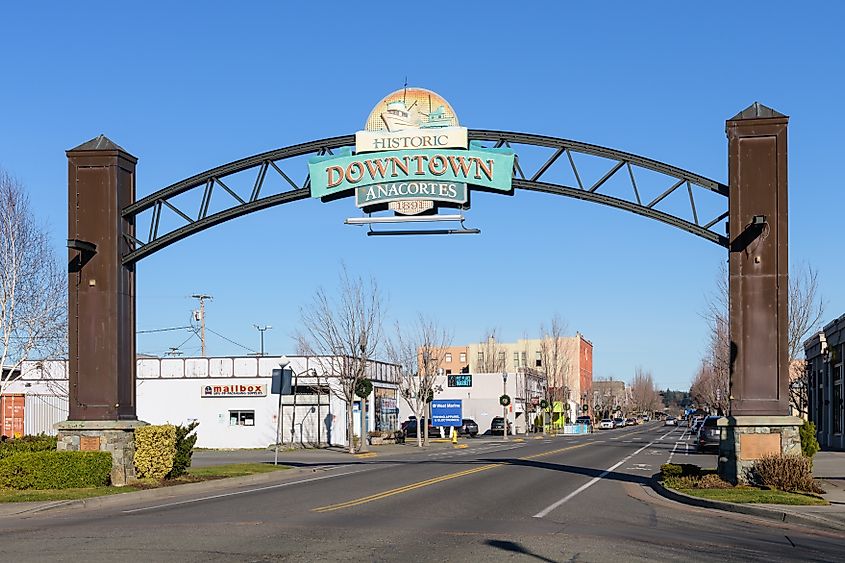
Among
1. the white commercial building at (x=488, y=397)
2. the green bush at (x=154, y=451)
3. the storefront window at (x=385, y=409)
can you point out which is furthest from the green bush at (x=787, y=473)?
the white commercial building at (x=488, y=397)

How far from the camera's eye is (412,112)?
24781mm

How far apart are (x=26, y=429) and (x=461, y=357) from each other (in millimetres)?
103443

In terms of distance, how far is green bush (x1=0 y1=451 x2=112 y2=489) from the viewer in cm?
2202

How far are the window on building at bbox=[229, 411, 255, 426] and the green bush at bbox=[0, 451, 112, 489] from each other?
3294 centimetres

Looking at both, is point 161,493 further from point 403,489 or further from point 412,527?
point 412,527

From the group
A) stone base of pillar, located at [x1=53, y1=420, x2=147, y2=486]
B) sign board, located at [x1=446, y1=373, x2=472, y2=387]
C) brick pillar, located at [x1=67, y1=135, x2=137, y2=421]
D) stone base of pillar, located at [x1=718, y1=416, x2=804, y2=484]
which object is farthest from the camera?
sign board, located at [x1=446, y1=373, x2=472, y2=387]

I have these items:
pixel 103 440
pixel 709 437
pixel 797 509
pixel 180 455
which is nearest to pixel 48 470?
pixel 103 440

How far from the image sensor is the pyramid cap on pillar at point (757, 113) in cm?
2195

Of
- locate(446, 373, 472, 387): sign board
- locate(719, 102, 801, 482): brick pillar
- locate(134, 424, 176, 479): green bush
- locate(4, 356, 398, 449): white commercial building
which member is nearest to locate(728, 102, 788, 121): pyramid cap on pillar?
locate(719, 102, 801, 482): brick pillar

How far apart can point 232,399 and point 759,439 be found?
129 feet

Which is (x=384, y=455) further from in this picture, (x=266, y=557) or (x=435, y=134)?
(x=266, y=557)

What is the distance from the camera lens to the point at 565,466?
33.4m

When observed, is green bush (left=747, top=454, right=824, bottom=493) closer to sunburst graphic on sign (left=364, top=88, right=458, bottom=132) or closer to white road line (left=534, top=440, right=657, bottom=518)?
white road line (left=534, top=440, right=657, bottom=518)

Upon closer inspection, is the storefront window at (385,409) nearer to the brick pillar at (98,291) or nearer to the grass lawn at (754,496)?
the brick pillar at (98,291)
